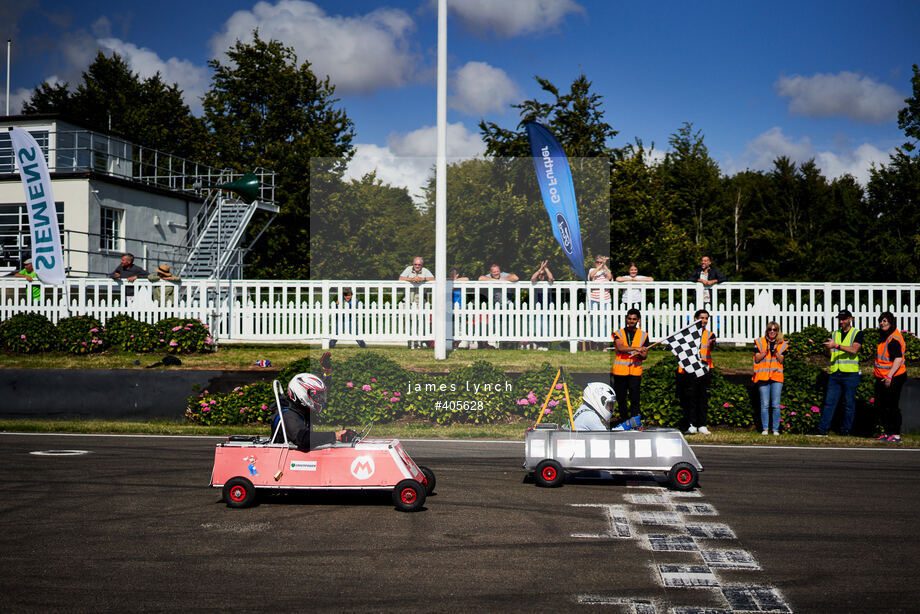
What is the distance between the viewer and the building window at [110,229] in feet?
108

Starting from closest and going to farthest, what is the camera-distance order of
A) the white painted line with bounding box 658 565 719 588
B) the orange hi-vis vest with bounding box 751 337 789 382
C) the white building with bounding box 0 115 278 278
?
1. the white painted line with bounding box 658 565 719 588
2. the orange hi-vis vest with bounding box 751 337 789 382
3. the white building with bounding box 0 115 278 278

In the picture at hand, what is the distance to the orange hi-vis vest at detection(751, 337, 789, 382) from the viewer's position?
14.9m

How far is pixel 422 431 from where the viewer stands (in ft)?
50.4

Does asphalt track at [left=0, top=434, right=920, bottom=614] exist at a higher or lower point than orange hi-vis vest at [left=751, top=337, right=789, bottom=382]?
lower

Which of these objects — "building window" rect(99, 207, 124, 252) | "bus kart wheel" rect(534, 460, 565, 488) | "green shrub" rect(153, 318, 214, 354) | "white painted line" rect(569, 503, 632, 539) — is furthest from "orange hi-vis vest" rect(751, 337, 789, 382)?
"building window" rect(99, 207, 124, 252)

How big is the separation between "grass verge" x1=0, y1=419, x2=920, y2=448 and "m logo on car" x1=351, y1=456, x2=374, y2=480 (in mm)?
6026

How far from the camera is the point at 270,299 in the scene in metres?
20.7

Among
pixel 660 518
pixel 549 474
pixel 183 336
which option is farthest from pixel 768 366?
pixel 183 336

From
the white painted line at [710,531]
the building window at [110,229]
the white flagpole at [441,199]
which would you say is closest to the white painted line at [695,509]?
the white painted line at [710,531]

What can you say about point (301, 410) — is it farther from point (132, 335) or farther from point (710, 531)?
point (132, 335)

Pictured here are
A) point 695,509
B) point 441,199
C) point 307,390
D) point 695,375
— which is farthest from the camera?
point 441,199

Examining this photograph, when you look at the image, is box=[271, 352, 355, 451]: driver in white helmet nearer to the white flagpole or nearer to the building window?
the white flagpole

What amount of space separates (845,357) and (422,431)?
722cm

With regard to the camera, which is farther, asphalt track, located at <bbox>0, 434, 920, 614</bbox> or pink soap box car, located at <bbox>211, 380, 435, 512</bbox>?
pink soap box car, located at <bbox>211, 380, 435, 512</bbox>
